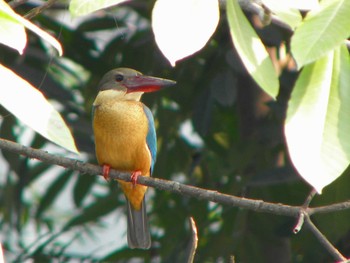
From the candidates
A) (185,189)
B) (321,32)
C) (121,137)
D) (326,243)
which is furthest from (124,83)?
(321,32)

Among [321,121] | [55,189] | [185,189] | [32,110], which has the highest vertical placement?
[32,110]

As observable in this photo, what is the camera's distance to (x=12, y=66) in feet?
14.3

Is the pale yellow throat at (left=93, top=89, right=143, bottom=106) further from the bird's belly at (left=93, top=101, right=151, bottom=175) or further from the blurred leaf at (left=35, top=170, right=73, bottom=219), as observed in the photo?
the blurred leaf at (left=35, top=170, right=73, bottom=219)

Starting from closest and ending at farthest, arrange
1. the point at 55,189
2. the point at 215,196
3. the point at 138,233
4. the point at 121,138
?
the point at 215,196 < the point at 121,138 < the point at 138,233 < the point at 55,189

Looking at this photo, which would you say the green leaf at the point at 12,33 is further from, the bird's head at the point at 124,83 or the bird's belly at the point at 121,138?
the bird's head at the point at 124,83

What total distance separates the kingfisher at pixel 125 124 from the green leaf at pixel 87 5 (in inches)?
80.9

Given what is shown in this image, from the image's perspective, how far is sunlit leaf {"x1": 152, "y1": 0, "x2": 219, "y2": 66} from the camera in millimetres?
1741

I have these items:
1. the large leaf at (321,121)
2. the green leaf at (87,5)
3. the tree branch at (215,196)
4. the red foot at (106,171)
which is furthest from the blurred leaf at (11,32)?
the red foot at (106,171)

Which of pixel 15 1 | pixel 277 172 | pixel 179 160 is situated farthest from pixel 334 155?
pixel 179 160

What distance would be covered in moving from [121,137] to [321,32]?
2435mm

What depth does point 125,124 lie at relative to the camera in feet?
13.7

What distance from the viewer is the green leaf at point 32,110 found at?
1.68 metres

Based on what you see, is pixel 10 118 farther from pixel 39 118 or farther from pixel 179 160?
pixel 39 118

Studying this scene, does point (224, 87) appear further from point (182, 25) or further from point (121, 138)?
point (182, 25)
